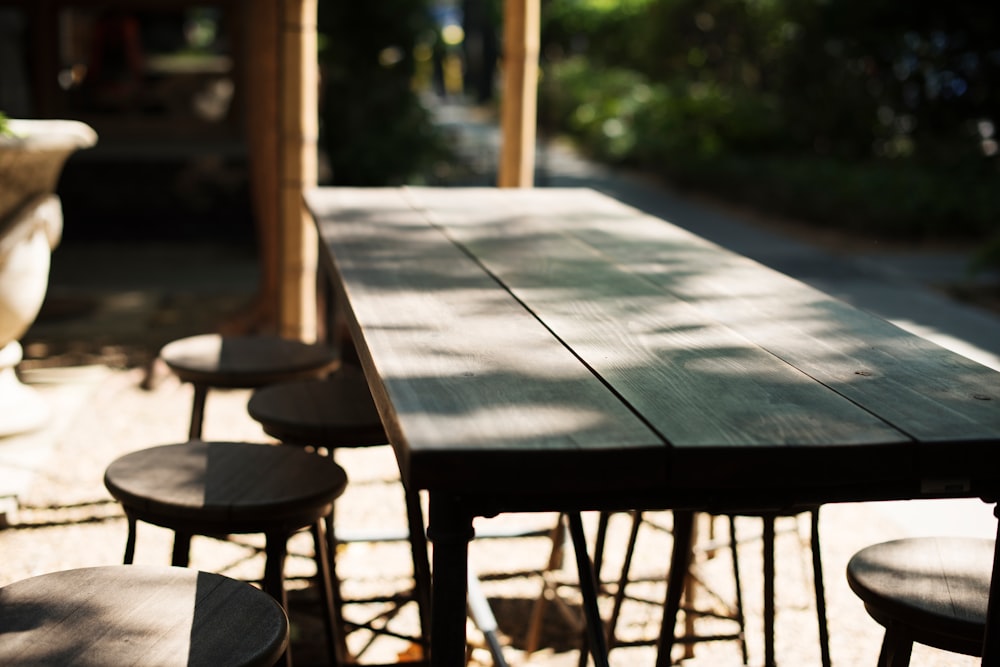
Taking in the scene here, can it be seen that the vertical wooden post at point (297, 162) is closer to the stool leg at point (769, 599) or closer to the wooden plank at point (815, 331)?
the wooden plank at point (815, 331)

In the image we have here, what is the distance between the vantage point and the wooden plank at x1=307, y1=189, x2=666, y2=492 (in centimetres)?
153

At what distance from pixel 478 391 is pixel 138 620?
0.60 m

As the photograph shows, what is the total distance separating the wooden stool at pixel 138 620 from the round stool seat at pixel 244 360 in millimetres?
1441

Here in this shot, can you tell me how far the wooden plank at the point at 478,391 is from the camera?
60.2 inches

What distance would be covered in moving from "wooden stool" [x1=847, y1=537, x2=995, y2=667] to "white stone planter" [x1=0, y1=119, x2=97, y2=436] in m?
3.49

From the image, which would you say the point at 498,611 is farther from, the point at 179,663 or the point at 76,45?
the point at 76,45

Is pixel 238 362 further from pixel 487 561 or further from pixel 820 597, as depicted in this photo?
pixel 820 597

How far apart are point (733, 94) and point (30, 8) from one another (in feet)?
28.9

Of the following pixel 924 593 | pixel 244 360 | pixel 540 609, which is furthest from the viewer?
pixel 244 360

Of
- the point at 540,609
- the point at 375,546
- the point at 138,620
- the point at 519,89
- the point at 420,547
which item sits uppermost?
the point at 519,89

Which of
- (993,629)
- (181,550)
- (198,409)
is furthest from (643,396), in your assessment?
(198,409)

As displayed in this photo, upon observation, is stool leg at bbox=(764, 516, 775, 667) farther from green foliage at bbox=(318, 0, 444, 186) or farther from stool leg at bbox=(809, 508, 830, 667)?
green foliage at bbox=(318, 0, 444, 186)

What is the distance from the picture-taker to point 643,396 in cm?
181

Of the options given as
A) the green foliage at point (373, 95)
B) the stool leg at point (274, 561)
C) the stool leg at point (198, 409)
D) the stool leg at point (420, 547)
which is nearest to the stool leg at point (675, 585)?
the stool leg at point (420, 547)
